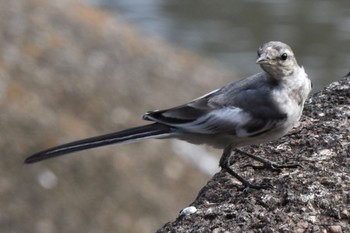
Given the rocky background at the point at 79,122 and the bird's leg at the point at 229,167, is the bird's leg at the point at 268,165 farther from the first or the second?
the rocky background at the point at 79,122

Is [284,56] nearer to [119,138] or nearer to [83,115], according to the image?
[119,138]

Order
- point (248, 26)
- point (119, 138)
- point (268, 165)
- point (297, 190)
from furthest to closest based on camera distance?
1. point (248, 26)
2. point (119, 138)
3. point (268, 165)
4. point (297, 190)

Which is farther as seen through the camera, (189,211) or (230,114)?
(230,114)

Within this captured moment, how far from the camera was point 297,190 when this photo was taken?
3.89 m

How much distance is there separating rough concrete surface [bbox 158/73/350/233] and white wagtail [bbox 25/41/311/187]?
0.35ft

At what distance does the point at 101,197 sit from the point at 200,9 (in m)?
8.93

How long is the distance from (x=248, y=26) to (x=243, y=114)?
11662mm

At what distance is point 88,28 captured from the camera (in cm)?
1041

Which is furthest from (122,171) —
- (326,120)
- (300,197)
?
(300,197)

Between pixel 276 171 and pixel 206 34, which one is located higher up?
pixel 206 34

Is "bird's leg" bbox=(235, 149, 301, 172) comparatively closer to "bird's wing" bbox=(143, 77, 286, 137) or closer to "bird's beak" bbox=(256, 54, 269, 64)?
"bird's wing" bbox=(143, 77, 286, 137)

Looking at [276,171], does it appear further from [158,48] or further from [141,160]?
[158,48]

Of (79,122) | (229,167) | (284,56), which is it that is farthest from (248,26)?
(229,167)

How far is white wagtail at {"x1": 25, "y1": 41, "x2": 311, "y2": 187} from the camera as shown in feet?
14.2
